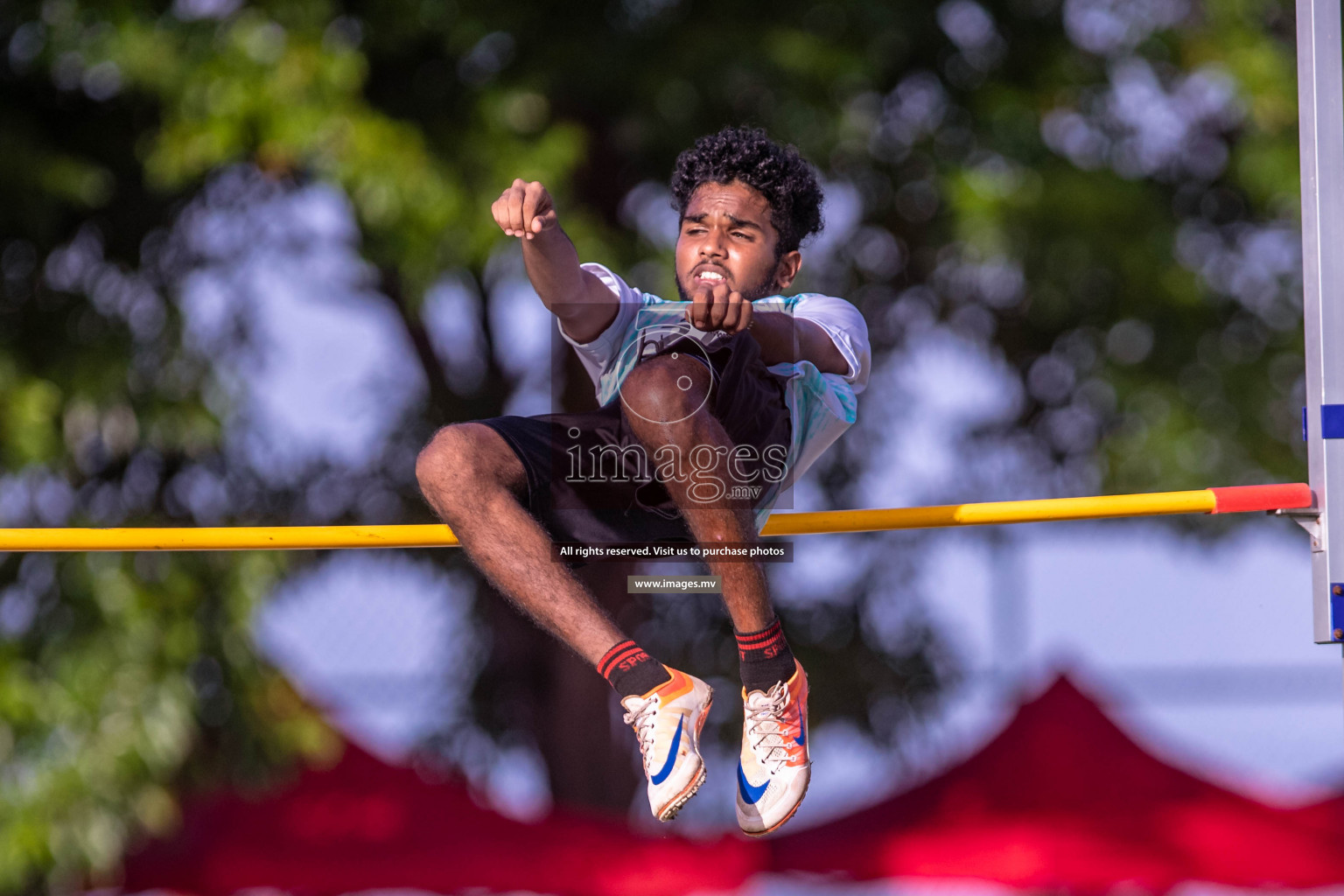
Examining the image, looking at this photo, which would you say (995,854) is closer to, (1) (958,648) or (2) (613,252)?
(1) (958,648)

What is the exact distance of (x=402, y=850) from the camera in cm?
662

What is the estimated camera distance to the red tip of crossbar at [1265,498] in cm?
336

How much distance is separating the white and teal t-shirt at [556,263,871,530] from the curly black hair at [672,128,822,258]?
0.19 m

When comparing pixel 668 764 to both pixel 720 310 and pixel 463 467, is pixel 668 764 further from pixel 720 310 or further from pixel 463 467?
pixel 720 310

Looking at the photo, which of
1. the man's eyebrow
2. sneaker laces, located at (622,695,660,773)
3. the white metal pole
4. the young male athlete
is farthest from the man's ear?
the white metal pole

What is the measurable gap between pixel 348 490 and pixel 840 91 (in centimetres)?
304

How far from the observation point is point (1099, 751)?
6.56m

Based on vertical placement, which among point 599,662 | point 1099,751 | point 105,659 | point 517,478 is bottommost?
point 1099,751

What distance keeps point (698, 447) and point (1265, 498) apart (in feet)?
4.57

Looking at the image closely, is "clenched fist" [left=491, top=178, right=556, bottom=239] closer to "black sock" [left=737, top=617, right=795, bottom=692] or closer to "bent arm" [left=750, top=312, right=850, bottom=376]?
"bent arm" [left=750, top=312, right=850, bottom=376]

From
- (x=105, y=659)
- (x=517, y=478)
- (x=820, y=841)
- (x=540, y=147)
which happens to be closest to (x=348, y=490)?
(x=105, y=659)

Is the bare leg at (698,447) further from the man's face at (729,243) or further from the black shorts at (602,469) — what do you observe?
the man's face at (729,243)

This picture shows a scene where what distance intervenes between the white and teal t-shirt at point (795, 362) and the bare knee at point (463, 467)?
288 millimetres

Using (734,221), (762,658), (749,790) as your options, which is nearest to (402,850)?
(749,790)
